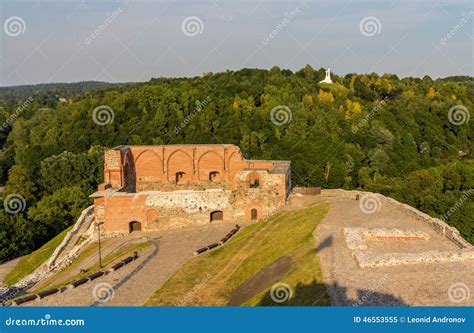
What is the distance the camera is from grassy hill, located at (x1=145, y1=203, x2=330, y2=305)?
1700cm

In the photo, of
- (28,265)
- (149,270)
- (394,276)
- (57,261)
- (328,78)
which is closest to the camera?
(394,276)

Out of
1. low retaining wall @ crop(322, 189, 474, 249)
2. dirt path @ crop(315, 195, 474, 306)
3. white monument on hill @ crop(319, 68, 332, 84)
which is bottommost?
dirt path @ crop(315, 195, 474, 306)

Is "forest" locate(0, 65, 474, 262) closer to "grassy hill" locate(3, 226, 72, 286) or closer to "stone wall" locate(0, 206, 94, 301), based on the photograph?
"grassy hill" locate(3, 226, 72, 286)

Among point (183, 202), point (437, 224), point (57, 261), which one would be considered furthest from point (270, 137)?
point (437, 224)

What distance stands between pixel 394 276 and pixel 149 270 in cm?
1067

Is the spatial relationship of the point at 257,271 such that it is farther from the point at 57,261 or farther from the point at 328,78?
the point at 328,78

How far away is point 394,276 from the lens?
1631 cm

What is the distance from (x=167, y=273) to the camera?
21859 mm

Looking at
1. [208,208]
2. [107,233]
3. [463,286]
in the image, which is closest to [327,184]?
[208,208]

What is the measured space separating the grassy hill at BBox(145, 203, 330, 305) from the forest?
53.3ft

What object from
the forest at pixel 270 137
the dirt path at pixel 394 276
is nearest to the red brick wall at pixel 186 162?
the forest at pixel 270 137

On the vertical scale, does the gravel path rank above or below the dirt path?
below

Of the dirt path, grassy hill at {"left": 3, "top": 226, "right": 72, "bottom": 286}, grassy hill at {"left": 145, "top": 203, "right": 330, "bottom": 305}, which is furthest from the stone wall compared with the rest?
the dirt path

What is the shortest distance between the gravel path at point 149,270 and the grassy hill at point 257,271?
64cm
